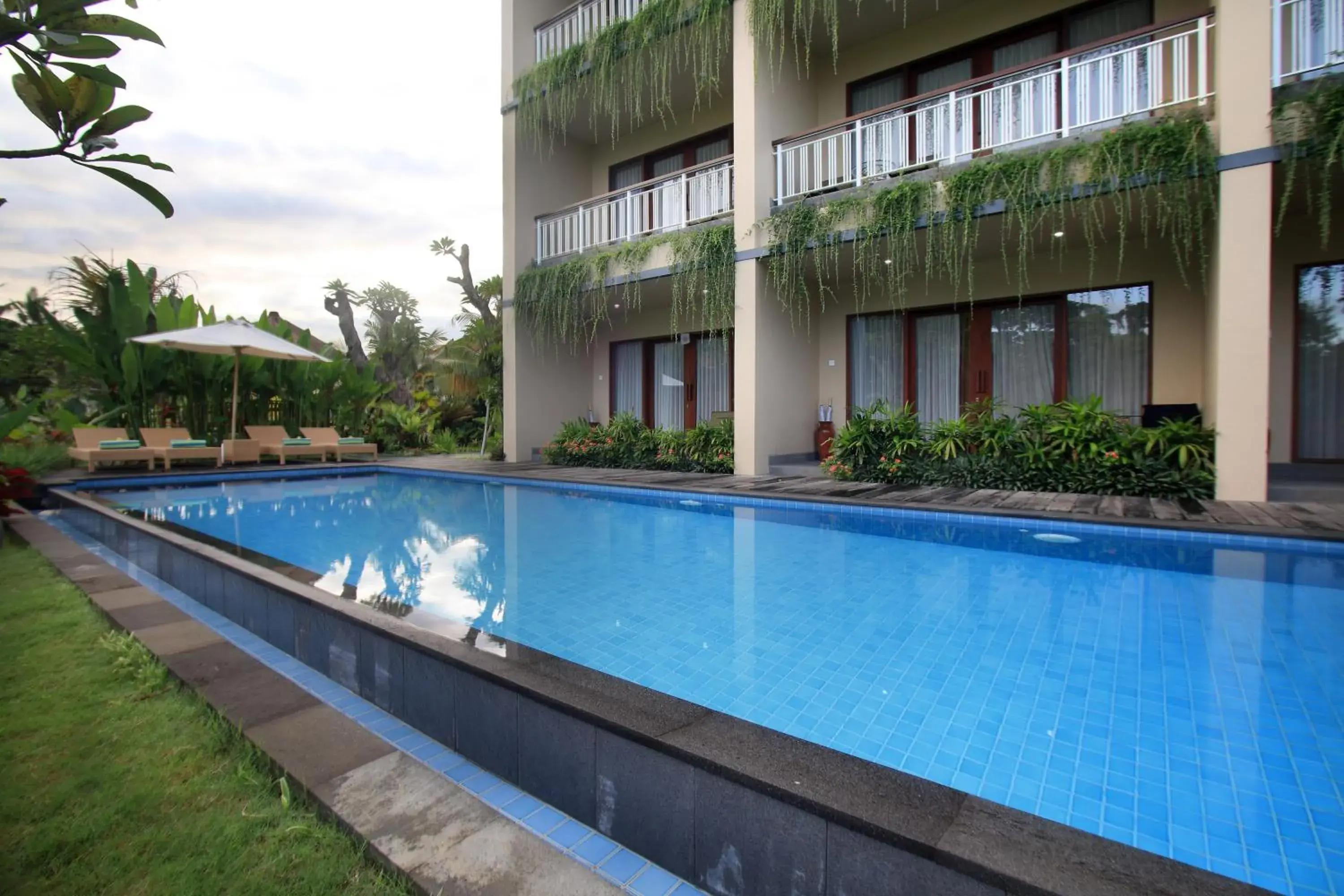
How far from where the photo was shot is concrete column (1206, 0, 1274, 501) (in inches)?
233

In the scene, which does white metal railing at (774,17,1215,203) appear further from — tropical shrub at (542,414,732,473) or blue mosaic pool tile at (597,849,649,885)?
blue mosaic pool tile at (597,849,649,885)

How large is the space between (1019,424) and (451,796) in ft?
25.4

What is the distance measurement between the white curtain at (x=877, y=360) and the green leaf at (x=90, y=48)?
1001 centimetres

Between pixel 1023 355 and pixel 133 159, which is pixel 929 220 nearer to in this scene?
pixel 1023 355

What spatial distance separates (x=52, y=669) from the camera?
9.21 feet

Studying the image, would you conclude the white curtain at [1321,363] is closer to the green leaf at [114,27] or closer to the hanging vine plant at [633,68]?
the hanging vine plant at [633,68]

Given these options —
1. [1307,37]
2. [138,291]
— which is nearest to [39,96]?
[1307,37]

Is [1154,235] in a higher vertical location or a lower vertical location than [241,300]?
lower

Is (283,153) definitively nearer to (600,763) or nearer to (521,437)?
(521,437)

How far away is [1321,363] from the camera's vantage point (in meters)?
7.43

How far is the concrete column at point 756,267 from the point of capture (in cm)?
909

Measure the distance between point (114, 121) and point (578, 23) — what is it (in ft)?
42.3

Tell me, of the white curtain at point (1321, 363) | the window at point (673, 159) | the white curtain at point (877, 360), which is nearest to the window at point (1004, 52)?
the window at point (673, 159)

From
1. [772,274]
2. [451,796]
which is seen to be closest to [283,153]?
[772,274]
